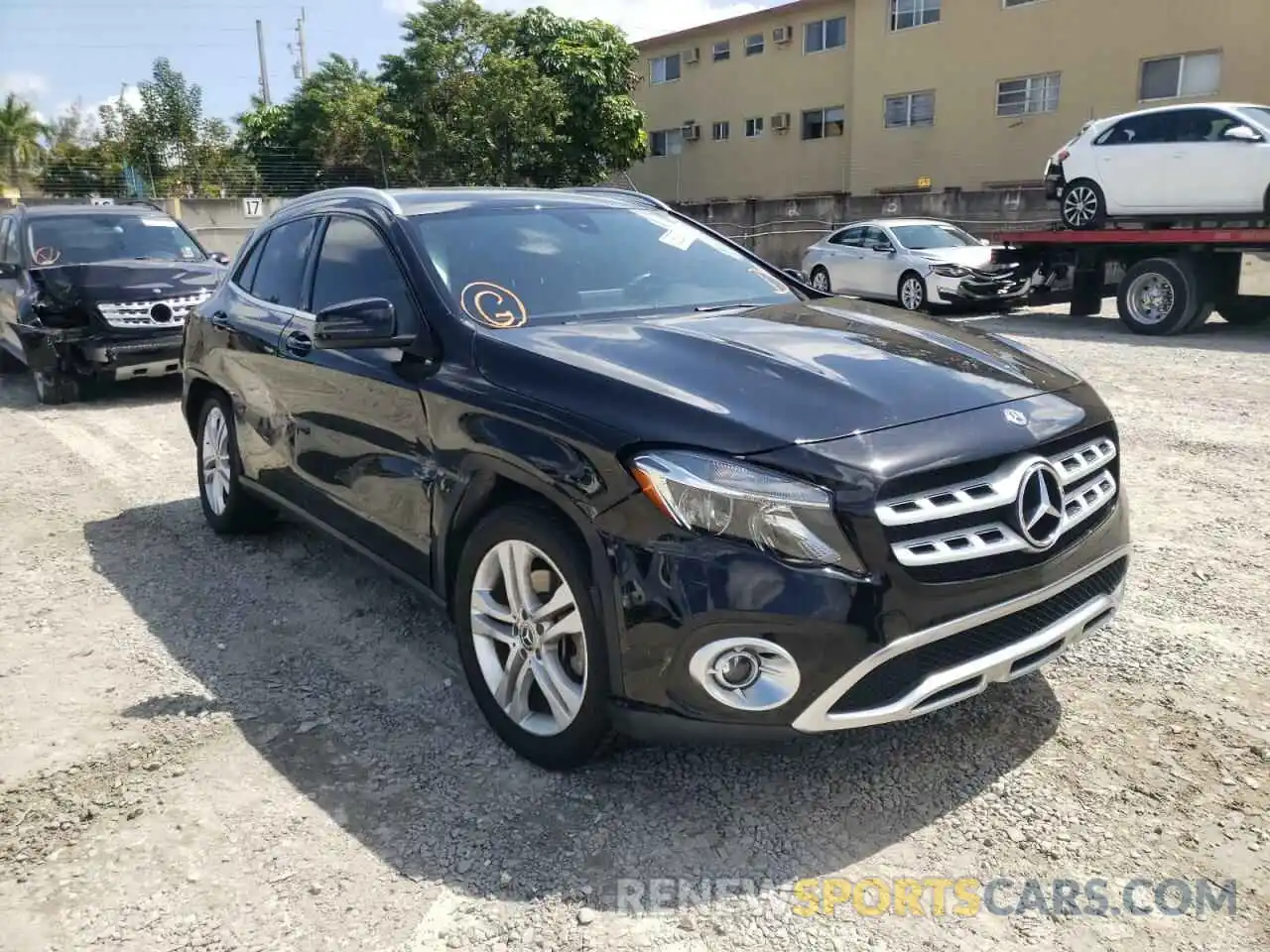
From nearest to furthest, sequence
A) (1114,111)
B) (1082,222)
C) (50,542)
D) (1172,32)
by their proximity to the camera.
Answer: (50,542)
(1082,222)
(1172,32)
(1114,111)

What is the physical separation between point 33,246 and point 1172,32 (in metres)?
22.7

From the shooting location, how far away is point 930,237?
15430 mm

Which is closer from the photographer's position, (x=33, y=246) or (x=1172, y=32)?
(x=33, y=246)

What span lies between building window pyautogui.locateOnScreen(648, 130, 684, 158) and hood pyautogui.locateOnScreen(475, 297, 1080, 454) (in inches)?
1354

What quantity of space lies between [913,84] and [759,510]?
→ 92.6 feet

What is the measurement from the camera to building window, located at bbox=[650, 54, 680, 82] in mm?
35719

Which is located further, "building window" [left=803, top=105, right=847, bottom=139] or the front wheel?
"building window" [left=803, top=105, right=847, bottom=139]

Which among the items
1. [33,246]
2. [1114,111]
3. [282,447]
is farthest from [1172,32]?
[282,447]

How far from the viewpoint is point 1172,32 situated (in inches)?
869

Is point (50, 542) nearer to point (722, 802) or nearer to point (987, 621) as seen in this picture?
point (722, 802)

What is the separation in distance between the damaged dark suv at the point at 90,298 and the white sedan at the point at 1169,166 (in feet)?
35.1

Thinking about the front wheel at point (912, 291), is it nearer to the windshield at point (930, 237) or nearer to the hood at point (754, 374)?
the windshield at point (930, 237)

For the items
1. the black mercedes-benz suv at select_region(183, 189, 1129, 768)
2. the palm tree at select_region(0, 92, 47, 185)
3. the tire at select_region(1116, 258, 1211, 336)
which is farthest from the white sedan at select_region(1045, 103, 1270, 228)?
the palm tree at select_region(0, 92, 47, 185)

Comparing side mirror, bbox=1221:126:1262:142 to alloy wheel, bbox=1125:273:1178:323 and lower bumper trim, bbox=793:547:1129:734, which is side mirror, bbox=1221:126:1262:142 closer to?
alloy wheel, bbox=1125:273:1178:323
